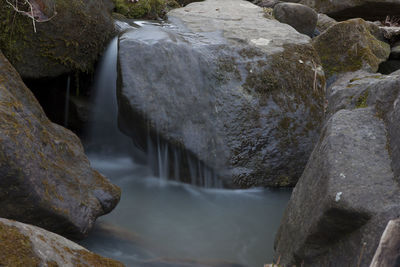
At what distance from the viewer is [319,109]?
5.54 m

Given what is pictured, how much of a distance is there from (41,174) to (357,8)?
12.3 meters

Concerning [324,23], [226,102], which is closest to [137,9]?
[226,102]

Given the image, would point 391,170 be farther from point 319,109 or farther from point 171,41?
point 171,41

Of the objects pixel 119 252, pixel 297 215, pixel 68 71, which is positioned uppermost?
pixel 68 71

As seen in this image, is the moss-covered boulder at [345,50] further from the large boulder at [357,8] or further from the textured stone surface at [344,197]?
the large boulder at [357,8]

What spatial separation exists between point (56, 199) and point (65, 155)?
59cm

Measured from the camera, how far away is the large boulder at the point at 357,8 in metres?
12.3

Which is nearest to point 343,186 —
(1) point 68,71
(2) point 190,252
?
(2) point 190,252

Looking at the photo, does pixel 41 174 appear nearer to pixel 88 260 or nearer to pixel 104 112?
pixel 88 260

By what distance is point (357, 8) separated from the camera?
41.2 feet

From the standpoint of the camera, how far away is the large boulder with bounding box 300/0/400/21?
40.4ft

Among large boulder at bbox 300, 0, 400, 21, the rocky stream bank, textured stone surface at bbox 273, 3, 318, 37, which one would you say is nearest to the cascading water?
the rocky stream bank

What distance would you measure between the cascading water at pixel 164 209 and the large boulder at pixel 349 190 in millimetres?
907

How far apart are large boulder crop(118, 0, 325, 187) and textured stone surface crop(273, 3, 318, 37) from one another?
3184 millimetres
